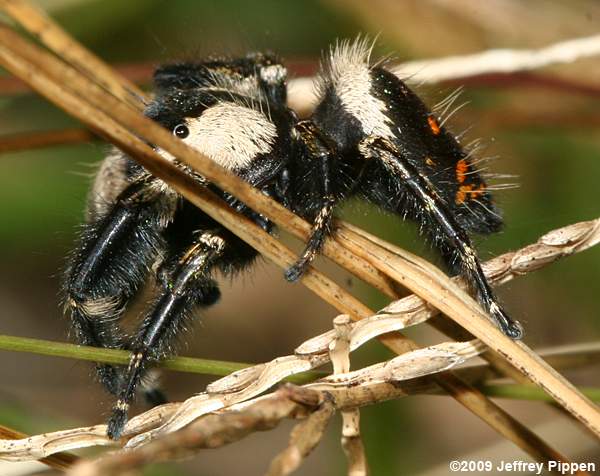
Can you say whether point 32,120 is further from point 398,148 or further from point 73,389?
point 398,148

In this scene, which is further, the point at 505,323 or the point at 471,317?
the point at 505,323

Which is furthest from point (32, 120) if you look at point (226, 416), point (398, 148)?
point (226, 416)

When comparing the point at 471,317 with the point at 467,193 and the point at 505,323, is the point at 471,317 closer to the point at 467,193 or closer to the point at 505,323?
the point at 505,323

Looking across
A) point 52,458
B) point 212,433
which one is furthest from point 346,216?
point 212,433

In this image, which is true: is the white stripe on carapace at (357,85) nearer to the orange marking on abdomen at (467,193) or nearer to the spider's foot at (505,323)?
the orange marking on abdomen at (467,193)

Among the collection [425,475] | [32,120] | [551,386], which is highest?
[32,120]

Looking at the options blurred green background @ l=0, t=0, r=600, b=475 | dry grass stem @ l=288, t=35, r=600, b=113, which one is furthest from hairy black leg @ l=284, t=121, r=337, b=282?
blurred green background @ l=0, t=0, r=600, b=475

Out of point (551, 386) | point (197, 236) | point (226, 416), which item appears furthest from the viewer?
point (197, 236)
